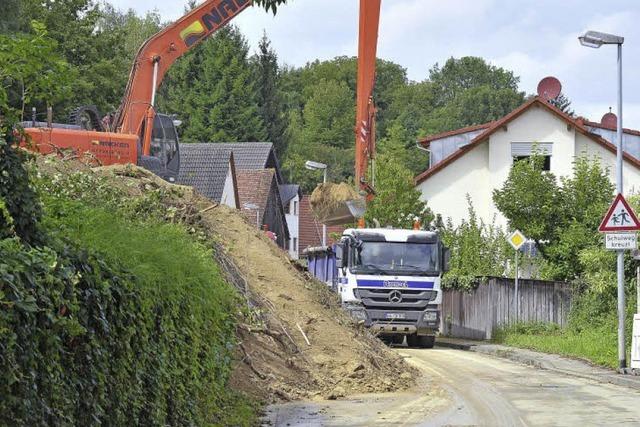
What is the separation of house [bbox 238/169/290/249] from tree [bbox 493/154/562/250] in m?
24.2

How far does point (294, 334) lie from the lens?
1920 cm

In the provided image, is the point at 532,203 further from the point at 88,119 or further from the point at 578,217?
the point at 88,119

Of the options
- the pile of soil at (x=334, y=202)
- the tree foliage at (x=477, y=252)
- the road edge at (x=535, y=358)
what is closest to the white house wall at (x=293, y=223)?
the tree foliage at (x=477, y=252)

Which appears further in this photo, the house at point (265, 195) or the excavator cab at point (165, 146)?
the house at point (265, 195)

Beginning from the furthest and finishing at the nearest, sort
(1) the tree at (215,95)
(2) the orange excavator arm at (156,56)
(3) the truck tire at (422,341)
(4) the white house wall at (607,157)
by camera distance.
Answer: (1) the tree at (215,95) → (4) the white house wall at (607,157) → (3) the truck tire at (422,341) → (2) the orange excavator arm at (156,56)

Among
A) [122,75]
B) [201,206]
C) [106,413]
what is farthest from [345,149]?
[106,413]

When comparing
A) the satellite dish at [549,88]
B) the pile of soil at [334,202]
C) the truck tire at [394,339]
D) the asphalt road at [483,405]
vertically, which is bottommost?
the truck tire at [394,339]

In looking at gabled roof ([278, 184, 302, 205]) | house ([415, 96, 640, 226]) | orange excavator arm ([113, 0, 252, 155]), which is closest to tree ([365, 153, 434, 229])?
house ([415, 96, 640, 226])

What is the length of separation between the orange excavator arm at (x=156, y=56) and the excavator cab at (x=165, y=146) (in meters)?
0.38

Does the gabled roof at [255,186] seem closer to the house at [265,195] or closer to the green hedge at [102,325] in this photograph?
the house at [265,195]

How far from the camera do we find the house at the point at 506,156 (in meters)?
50.9

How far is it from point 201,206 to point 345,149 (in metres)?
83.8

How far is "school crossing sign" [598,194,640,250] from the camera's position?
2172 cm

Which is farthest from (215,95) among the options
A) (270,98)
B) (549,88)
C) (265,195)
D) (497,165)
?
(497,165)
